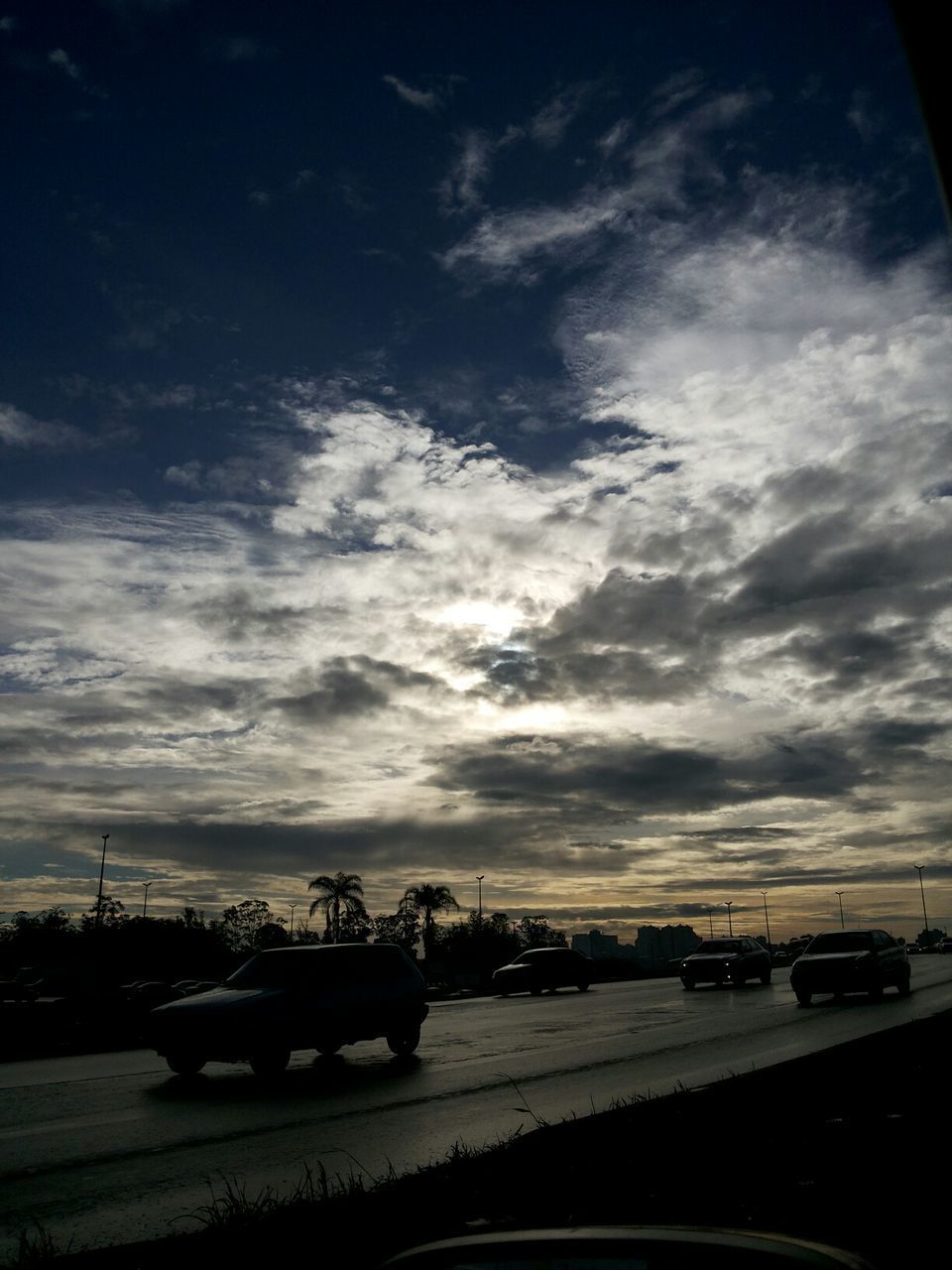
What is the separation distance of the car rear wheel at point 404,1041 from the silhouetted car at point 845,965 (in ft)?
39.1

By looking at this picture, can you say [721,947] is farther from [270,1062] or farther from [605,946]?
[605,946]

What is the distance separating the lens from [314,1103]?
40.3 feet

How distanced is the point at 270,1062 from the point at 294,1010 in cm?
75

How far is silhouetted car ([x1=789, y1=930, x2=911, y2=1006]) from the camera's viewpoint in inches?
1013

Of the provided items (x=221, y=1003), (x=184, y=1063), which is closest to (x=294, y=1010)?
(x=221, y=1003)

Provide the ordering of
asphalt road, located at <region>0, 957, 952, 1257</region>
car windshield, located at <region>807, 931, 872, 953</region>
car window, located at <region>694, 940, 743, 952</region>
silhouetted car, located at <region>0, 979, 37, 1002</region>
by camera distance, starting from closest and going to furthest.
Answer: asphalt road, located at <region>0, 957, 952, 1257</region> < car windshield, located at <region>807, 931, 872, 953</region> < silhouetted car, located at <region>0, 979, 37, 1002</region> < car window, located at <region>694, 940, 743, 952</region>

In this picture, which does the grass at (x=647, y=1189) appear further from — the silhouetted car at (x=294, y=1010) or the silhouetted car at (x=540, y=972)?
the silhouetted car at (x=540, y=972)

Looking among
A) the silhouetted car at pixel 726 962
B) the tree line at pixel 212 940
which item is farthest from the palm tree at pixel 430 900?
the silhouetted car at pixel 726 962

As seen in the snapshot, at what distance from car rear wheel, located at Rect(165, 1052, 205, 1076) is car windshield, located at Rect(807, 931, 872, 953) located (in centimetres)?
1698

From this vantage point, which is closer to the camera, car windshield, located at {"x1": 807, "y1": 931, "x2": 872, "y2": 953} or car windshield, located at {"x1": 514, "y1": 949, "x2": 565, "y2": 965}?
car windshield, located at {"x1": 807, "y1": 931, "x2": 872, "y2": 953}

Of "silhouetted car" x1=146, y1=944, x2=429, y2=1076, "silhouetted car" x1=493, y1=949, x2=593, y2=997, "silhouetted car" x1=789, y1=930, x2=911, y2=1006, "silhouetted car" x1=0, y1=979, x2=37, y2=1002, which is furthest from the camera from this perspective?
"silhouetted car" x1=493, y1=949, x2=593, y2=997

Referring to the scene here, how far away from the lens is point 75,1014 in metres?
31.6

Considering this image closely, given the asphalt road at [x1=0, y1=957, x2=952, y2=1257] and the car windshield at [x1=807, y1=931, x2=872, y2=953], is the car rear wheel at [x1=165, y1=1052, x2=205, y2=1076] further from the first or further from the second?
the car windshield at [x1=807, y1=931, x2=872, y2=953]

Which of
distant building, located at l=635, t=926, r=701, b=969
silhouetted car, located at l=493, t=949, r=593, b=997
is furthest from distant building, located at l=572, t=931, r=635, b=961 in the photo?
silhouetted car, located at l=493, t=949, r=593, b=997
